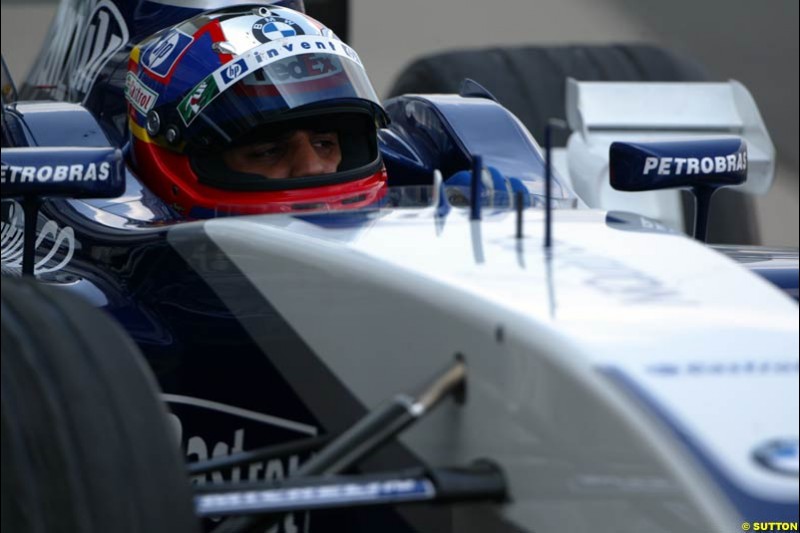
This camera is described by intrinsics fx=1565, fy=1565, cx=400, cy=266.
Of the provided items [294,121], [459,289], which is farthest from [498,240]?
[294,121]

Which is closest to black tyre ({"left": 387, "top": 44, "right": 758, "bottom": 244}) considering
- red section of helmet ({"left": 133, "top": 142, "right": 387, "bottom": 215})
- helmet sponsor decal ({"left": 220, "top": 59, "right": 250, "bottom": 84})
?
red section of helmet ({"left": 133, "top": 142, "right": 387, "bottom": 215})

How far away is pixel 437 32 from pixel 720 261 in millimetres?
5438

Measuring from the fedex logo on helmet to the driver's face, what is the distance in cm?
68

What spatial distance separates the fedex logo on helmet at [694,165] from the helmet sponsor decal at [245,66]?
689 millimetres

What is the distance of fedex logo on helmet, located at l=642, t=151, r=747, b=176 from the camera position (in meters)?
2.79

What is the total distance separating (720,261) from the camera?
211 cm

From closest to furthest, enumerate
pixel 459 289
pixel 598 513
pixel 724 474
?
1. pixel 724 474
2. pixel 598 513
3. pixel 459 289

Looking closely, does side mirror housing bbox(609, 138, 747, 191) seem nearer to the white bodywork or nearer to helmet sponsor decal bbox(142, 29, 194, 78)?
the white bodywork

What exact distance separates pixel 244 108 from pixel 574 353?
1.39 meters

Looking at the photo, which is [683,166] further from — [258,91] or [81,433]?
[81,433]

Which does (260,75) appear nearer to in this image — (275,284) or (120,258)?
(120,258)

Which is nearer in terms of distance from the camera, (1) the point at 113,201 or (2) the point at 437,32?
(1) the point at 113,201

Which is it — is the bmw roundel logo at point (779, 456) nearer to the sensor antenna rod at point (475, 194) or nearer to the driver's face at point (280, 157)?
the sensor antenna rod at point (475, 194)

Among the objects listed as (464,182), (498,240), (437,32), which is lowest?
(437,32)
